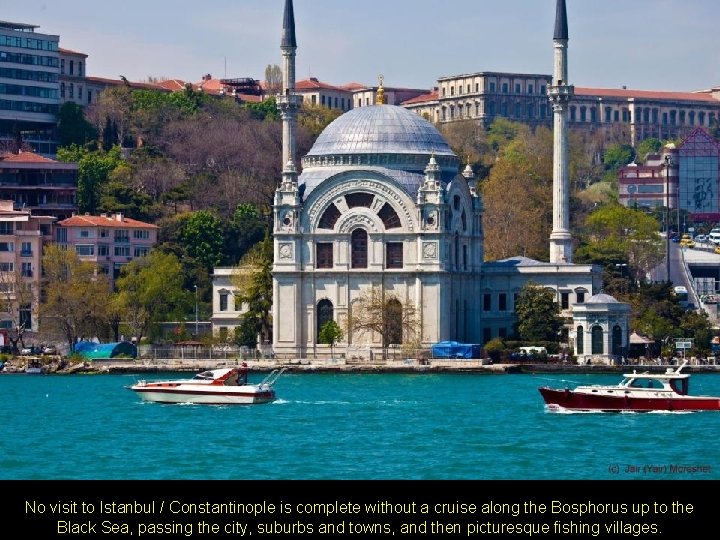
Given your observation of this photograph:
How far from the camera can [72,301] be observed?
10300 centimetres

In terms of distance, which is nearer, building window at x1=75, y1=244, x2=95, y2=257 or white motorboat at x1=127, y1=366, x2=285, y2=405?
white motorboat at x1=127, y1=366, x2=285, y2=405

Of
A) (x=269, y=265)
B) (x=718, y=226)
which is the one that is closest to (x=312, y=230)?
(x=269, y=265)

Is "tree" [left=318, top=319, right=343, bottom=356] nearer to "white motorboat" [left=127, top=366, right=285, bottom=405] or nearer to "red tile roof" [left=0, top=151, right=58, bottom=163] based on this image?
"red tile roof" [left=0, top=151, right=58, bottom=163]

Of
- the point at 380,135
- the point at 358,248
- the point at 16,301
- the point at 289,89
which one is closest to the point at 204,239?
the point at 289,89

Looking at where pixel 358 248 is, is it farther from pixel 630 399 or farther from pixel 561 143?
pixel 630 399

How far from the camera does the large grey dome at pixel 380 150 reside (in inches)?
4026

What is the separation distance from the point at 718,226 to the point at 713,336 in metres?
65.8

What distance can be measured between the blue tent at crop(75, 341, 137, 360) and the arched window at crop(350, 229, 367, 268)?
1053 cm

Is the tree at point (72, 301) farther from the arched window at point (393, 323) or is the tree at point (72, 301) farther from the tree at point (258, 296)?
the arched window at point (393, 323)

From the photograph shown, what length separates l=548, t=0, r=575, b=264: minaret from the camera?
10612cm

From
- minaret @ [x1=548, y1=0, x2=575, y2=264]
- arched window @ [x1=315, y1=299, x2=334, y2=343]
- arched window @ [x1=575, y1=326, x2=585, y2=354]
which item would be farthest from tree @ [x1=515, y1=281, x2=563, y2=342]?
arched window @ [x1=315, y1=299, x2=334, y2=343]

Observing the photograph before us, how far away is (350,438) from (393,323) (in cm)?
3767
